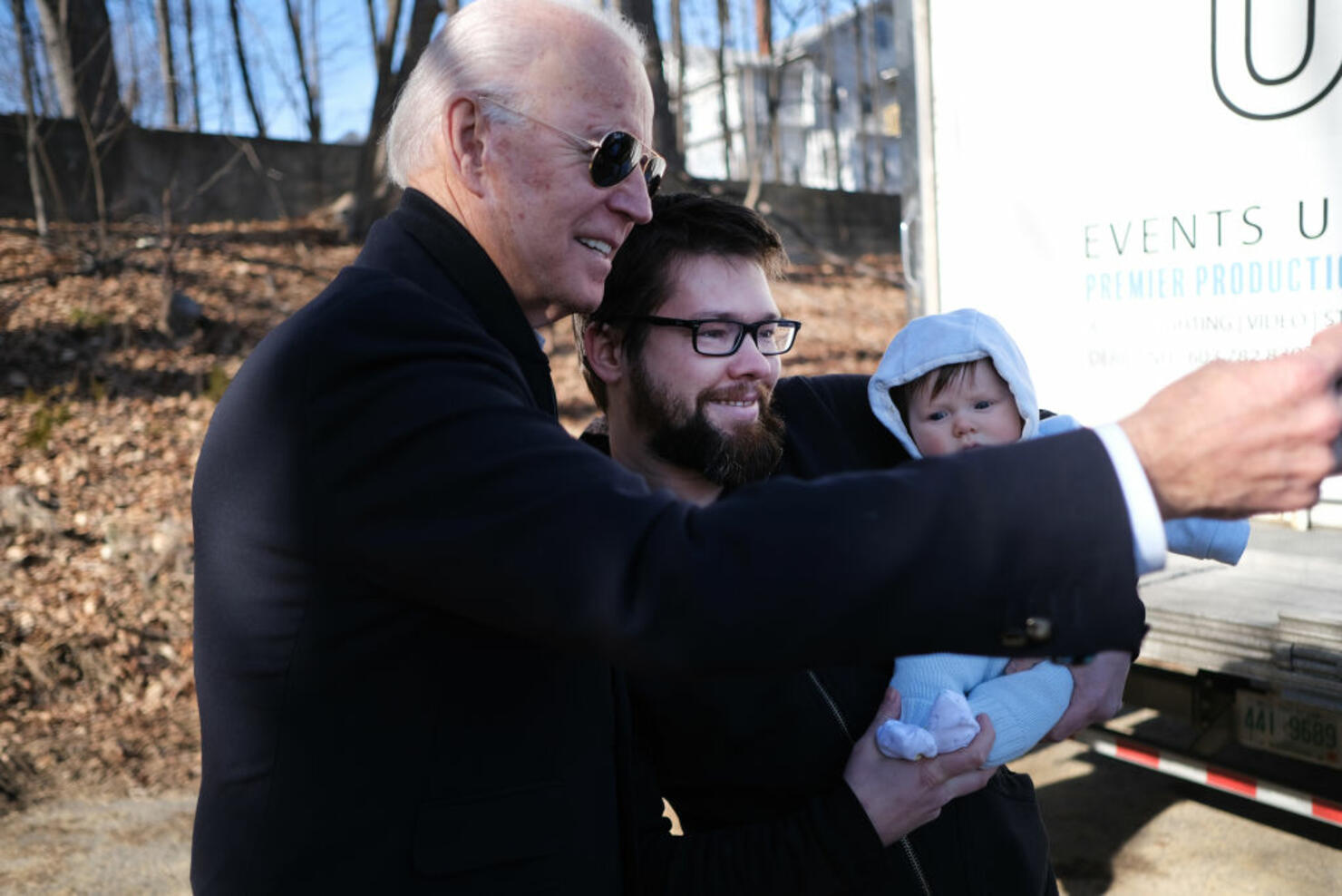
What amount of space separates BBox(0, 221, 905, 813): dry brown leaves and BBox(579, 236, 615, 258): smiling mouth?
431 centimetres

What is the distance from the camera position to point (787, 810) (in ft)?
6.32

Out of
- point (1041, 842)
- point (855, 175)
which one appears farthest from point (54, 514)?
point (855, 175)

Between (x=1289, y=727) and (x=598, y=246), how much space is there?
109 inches

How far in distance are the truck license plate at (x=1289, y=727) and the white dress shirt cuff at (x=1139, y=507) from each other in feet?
8.46

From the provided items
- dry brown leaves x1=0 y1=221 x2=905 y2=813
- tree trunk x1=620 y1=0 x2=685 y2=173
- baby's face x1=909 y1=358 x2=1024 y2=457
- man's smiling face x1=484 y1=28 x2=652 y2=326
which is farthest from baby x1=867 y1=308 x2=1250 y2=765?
tree trunk x1=620 y1=0 x2=685 y2=173

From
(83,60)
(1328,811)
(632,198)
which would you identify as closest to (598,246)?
(632,198)

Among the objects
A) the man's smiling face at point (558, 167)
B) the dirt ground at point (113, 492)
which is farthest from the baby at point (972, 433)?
the dirt ground at point (113, 492)

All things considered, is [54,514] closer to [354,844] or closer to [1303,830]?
[354,844]

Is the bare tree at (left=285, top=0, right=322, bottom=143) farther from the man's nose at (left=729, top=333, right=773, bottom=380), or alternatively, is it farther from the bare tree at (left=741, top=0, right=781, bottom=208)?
the man's nose at (left=729, top=333, right=773, bottom=380)

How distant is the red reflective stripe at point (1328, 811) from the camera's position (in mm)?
3312

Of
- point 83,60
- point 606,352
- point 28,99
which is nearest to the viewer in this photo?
point 606,352

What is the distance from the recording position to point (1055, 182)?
4.31 m

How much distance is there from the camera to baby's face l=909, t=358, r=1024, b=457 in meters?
2.55

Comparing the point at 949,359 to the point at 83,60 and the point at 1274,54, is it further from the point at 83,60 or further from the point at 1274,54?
the point at 83,60
